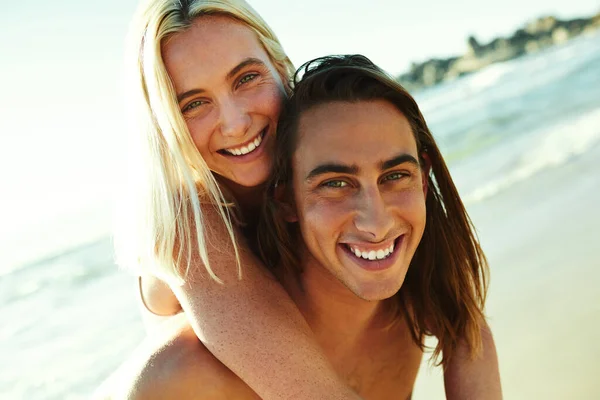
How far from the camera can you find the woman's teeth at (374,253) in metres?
3.14

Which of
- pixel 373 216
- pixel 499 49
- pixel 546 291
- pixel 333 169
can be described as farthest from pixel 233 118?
pixel 499 49

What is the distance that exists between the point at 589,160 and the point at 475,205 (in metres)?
1.36

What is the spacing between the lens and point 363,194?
3.09 metres

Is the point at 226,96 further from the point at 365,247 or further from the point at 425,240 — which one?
the point at 425,240

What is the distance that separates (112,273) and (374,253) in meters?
8.42

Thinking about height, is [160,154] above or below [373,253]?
above

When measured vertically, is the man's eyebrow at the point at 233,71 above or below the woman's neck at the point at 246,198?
above

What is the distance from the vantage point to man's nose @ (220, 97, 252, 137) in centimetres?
356

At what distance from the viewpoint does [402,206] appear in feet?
10.2

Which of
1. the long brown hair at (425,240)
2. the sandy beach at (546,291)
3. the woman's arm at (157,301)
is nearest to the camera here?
the long brown hair at (425,240)

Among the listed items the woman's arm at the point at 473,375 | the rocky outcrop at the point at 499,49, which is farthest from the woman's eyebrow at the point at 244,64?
the rocky outcrop at the point at 499,49

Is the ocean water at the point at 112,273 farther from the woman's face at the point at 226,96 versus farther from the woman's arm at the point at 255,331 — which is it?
the woman's arm at the point at 255,331

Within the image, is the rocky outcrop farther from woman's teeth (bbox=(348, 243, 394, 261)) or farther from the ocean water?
woman's teeth (bbox=(348, 243, 394, 261))

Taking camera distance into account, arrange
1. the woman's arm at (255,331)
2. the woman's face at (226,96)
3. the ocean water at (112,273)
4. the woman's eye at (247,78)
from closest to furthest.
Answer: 1. the woman's arm at (255,331)
2. the woman's face at (226,96)
3. the woman's eye at (247,78)
4. the ocean water at (112,273)
